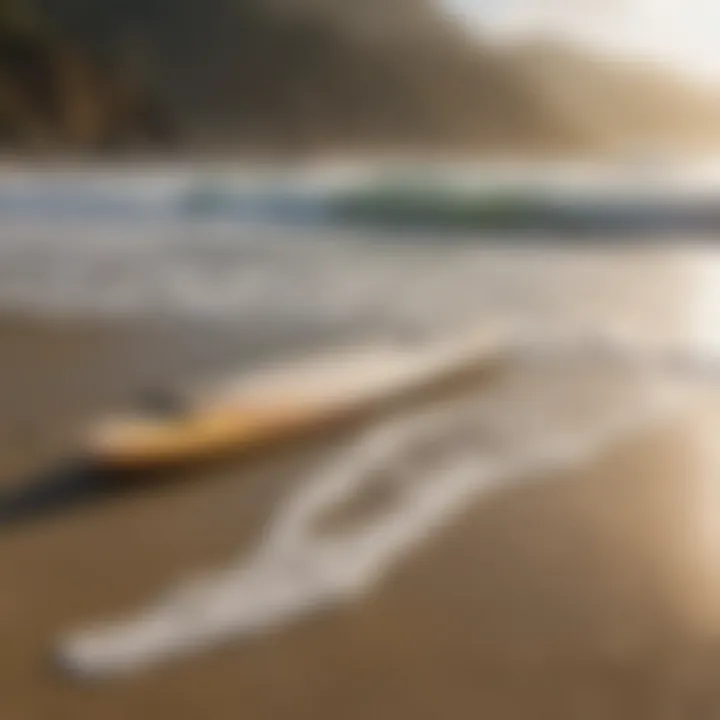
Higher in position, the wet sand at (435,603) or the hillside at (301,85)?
the hillside at (301,85)

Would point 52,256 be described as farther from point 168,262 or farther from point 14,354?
point 14,354

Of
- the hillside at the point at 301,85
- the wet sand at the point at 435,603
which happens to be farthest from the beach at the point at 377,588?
the hillside at the point at 301,85

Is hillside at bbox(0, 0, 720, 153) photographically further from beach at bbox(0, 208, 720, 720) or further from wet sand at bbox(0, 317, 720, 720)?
wet sand at bbox(0, 317, 720, 720)

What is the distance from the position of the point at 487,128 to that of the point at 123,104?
236mm

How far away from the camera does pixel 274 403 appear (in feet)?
1.44

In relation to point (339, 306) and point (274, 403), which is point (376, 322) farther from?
point (274, 403)

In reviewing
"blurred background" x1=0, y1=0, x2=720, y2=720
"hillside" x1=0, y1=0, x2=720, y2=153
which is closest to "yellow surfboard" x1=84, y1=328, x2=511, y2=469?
"blurred background" x1=0, y1=0, x2=720, y2=720

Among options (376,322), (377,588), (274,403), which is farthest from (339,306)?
(377,588)

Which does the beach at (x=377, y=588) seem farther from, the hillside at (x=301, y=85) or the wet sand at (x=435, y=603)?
the hillside at (x=301, y=85)

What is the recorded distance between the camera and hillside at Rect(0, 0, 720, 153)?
2.44 ft

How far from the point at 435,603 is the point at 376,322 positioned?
0.27m

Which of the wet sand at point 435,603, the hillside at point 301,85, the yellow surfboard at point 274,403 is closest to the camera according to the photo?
the wet sand at point 435,603

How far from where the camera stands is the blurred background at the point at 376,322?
12.0 inches

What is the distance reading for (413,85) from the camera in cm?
76
